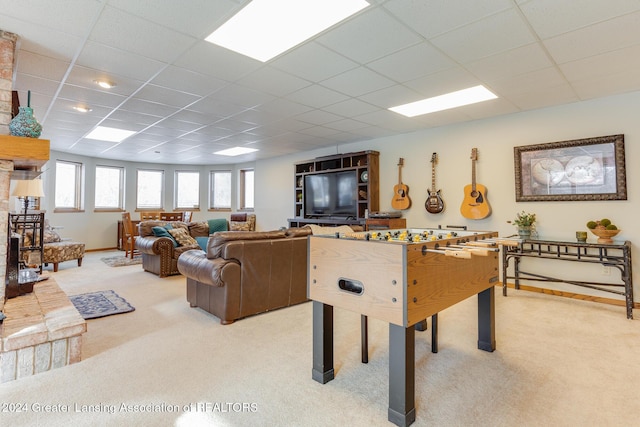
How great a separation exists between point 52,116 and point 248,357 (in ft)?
14.9

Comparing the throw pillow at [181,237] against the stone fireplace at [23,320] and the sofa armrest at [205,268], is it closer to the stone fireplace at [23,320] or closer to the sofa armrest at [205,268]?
the sofa armrest at [205,268]

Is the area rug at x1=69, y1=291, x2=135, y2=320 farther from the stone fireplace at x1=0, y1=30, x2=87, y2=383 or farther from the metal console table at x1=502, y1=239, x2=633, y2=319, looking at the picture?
the metal console table at x1=502, y1=239, x2=633, y2=319

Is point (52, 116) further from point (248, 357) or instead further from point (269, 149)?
point (248, 357)

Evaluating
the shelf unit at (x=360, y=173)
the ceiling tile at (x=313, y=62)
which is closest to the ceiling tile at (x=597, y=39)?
the ceiling tile at (x=313, y=62)

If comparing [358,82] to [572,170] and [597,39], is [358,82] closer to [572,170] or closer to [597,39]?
[597,39]

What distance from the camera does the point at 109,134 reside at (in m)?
5.52

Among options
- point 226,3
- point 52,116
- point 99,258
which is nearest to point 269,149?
point 52,116

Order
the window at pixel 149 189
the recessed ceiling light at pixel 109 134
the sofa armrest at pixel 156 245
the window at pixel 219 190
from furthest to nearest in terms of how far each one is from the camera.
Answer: the window at pixel 219 190, the window at pixel 149 189, the recessed ceiling light at pixel 109 134, the sofa armrest at pixel 156 245

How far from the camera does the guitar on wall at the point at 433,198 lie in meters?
4.91

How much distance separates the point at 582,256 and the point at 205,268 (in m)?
4.09

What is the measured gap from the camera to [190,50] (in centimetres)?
262

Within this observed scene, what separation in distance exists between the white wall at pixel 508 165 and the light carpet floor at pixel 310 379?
1165mm

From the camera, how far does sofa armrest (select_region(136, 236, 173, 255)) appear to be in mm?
4832

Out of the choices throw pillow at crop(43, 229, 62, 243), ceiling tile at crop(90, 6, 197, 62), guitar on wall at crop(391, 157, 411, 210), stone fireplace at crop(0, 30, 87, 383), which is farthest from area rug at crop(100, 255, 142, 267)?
guitar on wall at crop(391, 157, 411, 210)
